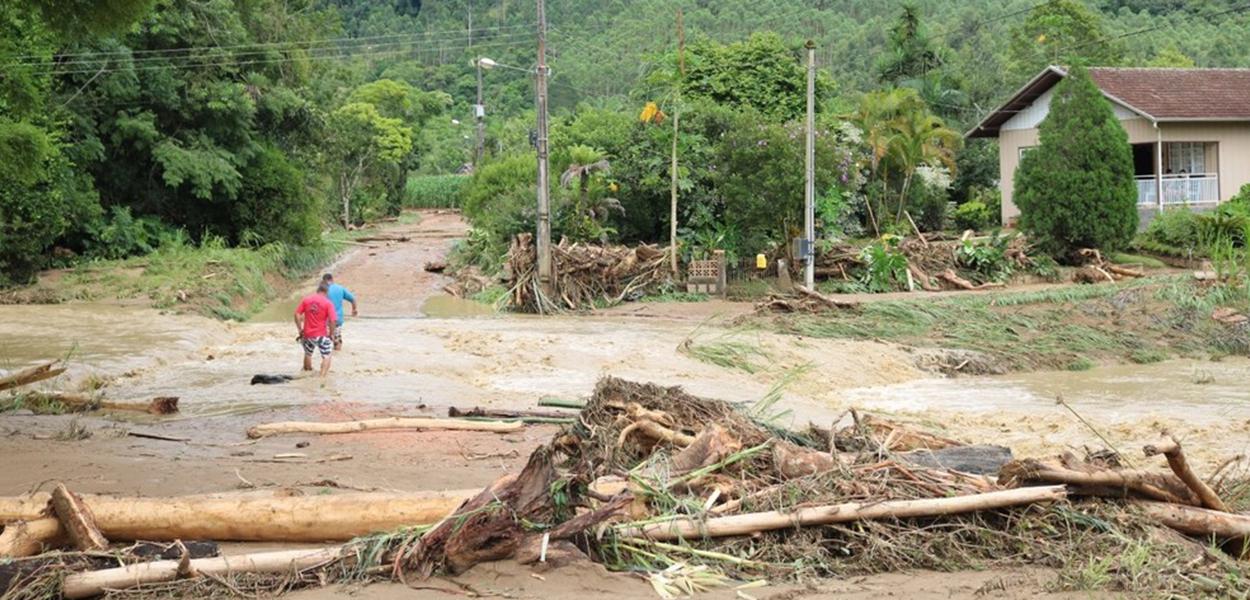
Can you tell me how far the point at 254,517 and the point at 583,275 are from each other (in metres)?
22.2

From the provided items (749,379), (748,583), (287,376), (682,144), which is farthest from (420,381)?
(682,144)

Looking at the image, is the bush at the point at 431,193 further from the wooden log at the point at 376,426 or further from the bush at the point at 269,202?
the wooden log at the point at 376,426

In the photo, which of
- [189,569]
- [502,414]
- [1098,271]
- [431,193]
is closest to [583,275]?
[1098,271]

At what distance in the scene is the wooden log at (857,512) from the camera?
23.2 ft

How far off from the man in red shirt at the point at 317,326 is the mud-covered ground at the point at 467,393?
0.40 m

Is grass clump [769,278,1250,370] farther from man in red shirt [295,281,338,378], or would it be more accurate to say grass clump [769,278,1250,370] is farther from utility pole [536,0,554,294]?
man in red shirt [295,281,338,378]

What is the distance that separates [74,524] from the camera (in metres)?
6.97

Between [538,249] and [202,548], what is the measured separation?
22.4 m

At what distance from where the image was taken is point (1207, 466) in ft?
38.5

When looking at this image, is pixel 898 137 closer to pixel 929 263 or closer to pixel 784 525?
pixel 929 263

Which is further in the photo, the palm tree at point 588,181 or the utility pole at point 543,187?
the palm tree at point 588,181

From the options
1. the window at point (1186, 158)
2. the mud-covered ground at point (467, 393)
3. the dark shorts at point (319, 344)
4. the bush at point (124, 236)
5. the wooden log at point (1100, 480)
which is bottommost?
the mud-covered ground at point (467, 393)

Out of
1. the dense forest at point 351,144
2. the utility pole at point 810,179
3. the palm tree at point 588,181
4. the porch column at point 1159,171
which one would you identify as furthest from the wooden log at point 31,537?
the porch column at point 1159,171

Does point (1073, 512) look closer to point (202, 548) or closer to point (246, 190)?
point (202, 548)
